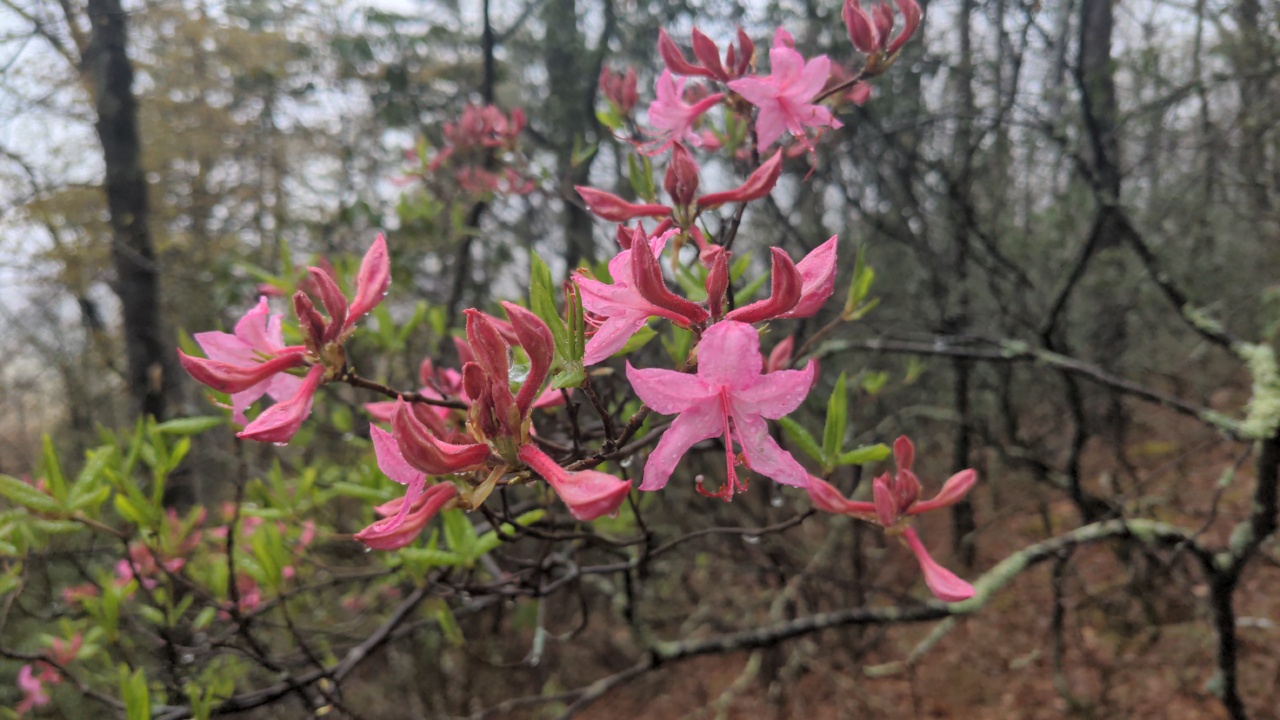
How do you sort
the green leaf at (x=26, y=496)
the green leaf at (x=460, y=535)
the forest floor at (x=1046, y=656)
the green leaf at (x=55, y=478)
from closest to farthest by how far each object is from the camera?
1. the green leaf at (x=26, y=496)
2. the green leaf at (x=55, y=478)
3. the green leaf at (x=460, y=535)
4. the forest floor at (x=1046, y=656)

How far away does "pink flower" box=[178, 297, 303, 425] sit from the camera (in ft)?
2.65

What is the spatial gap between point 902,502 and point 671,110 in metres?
0.78

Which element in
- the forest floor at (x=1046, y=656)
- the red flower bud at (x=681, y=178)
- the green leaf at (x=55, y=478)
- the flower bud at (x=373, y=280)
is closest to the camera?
the flower bud at (x=373, y=280)

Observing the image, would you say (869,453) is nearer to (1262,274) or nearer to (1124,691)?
(1124,691)

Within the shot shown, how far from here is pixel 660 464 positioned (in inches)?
27.9

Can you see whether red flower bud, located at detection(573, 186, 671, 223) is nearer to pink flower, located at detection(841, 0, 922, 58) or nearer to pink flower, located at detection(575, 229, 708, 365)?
pink flower, located at detection(575, 229, 708, 365)

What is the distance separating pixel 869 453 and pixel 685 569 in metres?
4.31

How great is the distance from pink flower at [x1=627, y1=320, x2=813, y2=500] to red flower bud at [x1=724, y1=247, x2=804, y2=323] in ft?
0.17

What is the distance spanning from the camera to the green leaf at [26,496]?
1271 mm

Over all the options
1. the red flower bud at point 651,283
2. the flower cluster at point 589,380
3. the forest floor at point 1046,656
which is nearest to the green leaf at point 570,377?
the flower cluster at point 589,380

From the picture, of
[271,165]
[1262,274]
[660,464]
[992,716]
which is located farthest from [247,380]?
[271,165]

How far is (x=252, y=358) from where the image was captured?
92 centimetres

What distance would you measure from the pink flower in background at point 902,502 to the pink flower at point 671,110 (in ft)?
2.13

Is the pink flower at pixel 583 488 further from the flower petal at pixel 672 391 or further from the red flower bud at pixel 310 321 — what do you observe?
the red flower bud at pixel 310 321
